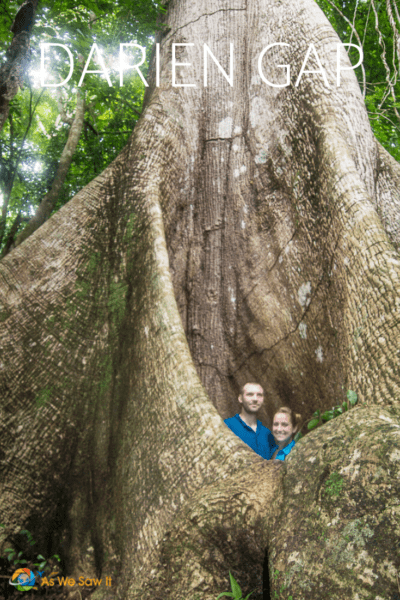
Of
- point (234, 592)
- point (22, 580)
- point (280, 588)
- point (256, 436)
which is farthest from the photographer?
point (256, 436)

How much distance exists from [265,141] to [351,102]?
66 centimetres

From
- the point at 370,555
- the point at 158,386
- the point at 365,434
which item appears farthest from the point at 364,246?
the point at 370,555

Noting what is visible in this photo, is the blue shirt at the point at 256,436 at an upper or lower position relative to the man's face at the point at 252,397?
lower

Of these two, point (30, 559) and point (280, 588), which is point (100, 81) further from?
point (280, 588)

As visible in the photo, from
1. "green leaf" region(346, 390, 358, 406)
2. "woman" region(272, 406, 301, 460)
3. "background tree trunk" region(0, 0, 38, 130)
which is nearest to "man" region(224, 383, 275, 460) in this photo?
"woman" region(272, 406, 301, 460)

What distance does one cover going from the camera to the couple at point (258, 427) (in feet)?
10.5

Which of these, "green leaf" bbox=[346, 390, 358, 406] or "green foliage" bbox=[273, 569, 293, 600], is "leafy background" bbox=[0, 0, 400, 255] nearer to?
"green leaf" bbox=[346, 390, 358, 406]

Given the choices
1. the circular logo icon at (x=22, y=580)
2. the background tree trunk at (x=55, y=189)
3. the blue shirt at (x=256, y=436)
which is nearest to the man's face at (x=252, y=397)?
the blue shirt at (x=256, y=436)

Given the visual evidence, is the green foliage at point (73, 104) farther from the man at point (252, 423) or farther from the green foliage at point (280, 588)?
the green foliage at point (280, 588)

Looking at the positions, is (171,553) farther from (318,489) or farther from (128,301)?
(128,301)

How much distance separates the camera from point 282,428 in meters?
3.18

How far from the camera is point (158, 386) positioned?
244 centimetres

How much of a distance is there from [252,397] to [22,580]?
5.64ft

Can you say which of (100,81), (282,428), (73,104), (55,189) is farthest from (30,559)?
(73,104)
